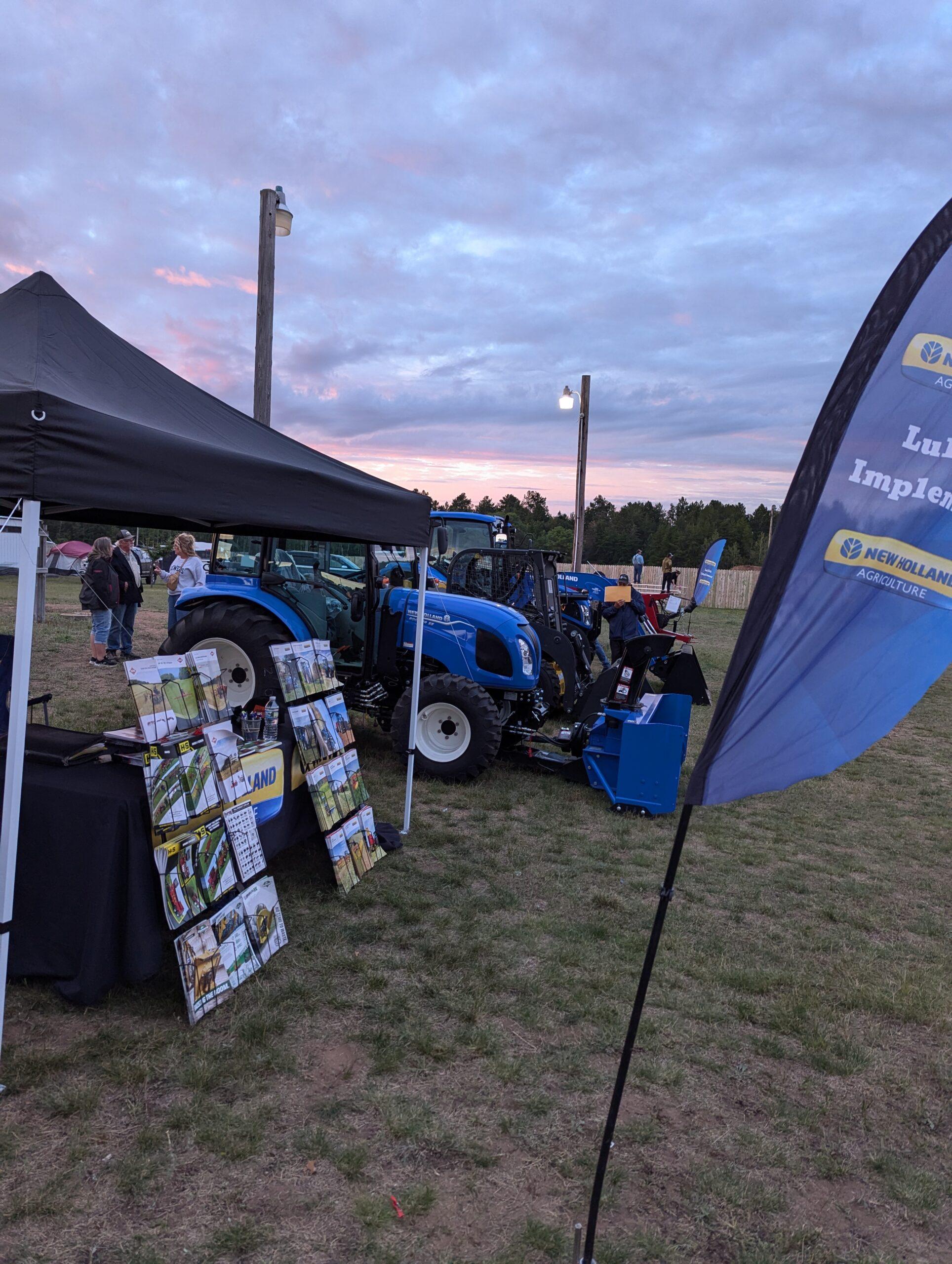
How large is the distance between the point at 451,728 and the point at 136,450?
4020mm

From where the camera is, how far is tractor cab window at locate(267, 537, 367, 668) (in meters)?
6.65

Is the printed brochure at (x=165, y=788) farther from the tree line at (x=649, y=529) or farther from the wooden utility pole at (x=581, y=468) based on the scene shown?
the tree line at (x=649, y=529)

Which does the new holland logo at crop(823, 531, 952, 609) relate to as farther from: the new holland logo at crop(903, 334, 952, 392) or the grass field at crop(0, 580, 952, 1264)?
the new holland logo at crop(903, 334, 952, 392)

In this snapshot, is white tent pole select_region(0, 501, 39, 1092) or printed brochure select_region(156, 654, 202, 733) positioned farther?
printed brochure select_region(156, 654, 202, 733)

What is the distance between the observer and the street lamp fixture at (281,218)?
7559 millimetres

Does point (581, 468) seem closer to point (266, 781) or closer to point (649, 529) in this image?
point (266, 781)

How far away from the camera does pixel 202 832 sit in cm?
315

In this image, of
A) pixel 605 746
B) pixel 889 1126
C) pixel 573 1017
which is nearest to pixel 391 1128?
pixel 573 1017

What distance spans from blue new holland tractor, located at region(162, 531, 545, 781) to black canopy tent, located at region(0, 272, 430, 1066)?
6.19 ft

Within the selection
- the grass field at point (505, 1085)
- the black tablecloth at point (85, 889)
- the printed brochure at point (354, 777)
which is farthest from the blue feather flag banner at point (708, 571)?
the black tablecloth at point (85, 889)

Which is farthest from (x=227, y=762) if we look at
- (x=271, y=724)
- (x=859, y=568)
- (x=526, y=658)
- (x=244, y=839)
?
(x=526, y=658)

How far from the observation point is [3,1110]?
247 centimetres

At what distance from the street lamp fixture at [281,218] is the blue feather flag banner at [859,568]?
730 cm

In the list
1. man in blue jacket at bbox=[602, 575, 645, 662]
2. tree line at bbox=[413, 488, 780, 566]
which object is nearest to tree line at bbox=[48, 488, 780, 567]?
tree line at bbox=[413, 488, 780, 566]
